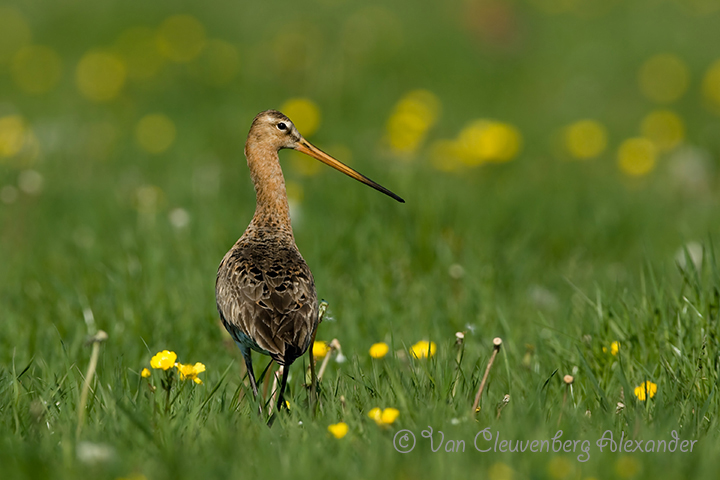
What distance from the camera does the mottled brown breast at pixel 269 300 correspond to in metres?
3.33

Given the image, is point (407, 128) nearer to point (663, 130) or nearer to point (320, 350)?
point (663, 130)

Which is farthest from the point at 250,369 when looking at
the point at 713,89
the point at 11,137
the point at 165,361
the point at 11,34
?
the point at 11,34

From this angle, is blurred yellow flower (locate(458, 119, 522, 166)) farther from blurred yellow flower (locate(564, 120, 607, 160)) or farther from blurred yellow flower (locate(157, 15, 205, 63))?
blurred yellow flower (locate(157, 15, 205, 63))

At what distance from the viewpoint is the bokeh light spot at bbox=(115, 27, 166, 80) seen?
1085 cm

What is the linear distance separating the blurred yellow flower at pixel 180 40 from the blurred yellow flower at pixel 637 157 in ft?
18.7

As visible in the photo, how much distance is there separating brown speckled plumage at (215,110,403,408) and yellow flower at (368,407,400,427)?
46 cm

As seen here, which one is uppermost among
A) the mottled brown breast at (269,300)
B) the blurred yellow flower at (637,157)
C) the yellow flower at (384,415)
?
the blurred yellow flower at (637,157)

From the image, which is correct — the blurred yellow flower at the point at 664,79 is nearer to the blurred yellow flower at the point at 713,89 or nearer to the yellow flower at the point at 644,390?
the blurred yellow flower at the point at 713,89

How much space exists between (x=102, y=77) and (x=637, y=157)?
6.32 m

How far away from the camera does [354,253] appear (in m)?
5.73

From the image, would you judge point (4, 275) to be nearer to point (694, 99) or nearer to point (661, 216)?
point (661, 216)

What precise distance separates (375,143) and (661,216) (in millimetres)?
2965

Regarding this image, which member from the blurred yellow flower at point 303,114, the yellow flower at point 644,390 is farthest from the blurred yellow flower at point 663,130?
the yellow flower at point 644,390

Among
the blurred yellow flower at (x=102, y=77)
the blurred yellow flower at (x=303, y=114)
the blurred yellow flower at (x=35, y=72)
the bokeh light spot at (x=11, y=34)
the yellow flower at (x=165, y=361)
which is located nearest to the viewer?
the yellow flower at (x=165, y=361)
